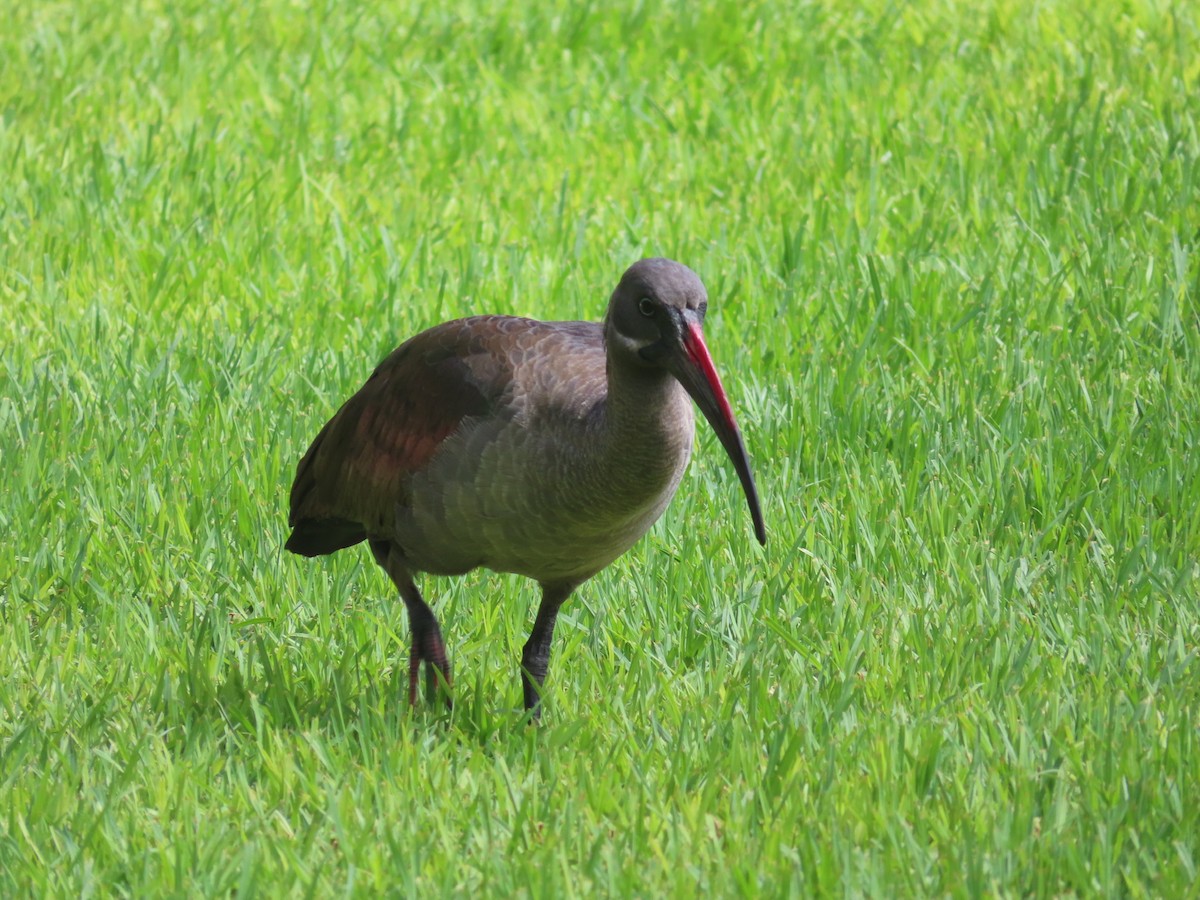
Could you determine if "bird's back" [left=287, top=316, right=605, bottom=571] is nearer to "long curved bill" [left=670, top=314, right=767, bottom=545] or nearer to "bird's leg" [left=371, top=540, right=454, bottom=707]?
"bird's leg" [left=371, top=540, right=454, bottom=707]

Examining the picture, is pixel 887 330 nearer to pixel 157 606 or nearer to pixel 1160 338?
pixel 1160 338

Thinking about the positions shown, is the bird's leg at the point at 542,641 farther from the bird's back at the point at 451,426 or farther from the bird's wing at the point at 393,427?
the bird's wing at the point at 393,427

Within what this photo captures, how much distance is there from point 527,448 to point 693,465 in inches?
67.4

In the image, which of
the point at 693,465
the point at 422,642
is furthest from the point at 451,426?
the point at 693,465

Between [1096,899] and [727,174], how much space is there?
526cm

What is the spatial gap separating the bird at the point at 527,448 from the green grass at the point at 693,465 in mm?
347

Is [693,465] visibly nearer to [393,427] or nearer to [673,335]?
[393,427]

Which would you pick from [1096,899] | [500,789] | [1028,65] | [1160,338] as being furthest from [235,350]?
[1028,65]

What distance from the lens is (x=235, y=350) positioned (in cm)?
635

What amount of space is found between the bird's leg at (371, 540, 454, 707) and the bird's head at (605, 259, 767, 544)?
40.3 inches

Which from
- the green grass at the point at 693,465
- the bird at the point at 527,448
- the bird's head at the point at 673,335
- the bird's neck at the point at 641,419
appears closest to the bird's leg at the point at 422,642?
the bird at the point at 527,448

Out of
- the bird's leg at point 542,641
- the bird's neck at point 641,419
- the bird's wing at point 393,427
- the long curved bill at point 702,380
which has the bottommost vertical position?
the bird's leg at point 542,641

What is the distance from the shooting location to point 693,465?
5.72 m

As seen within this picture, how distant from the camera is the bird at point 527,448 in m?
3.86
